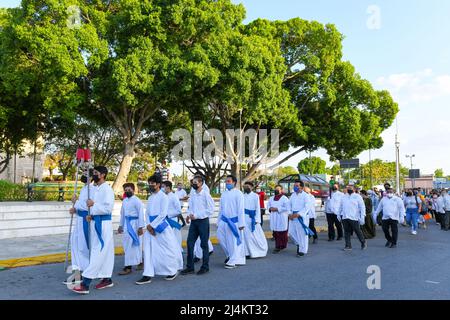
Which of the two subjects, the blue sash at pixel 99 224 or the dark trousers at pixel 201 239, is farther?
the dark trousers at pixel 201 239

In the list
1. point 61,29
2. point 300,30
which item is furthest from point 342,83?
point 61,29

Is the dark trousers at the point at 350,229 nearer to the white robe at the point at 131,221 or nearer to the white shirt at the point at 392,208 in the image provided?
the white shirt at the point at 392,208

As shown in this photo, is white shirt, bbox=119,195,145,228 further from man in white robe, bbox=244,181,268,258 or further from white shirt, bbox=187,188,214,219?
man in white robe, bbox=244,181,268,258

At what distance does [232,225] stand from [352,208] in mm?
4193

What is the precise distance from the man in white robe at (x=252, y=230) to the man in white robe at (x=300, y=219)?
0.89 metres

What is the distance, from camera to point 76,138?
31.9m

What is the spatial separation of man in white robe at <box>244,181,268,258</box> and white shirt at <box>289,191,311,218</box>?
1317 millimetres

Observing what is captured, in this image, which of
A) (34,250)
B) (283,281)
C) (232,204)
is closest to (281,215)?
(232,204)

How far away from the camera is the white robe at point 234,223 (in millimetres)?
8898

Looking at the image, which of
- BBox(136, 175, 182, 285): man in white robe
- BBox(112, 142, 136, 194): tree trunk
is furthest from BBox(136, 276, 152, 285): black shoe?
BBox(112, 142, 136, 194): tree trunk

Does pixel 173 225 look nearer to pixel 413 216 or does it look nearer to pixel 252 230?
pixel 252 230

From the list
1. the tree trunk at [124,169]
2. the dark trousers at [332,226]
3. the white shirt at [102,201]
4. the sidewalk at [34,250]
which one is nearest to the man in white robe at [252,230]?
the sidewalk at [34,250]

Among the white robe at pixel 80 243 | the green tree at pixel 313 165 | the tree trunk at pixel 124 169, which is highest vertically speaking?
the green tree at pixel 313 165

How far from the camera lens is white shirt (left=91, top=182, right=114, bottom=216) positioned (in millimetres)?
6543
